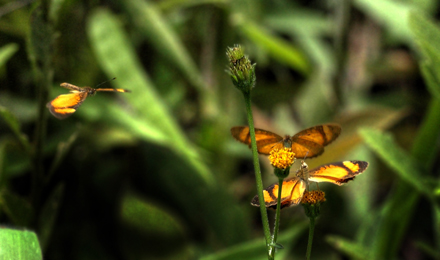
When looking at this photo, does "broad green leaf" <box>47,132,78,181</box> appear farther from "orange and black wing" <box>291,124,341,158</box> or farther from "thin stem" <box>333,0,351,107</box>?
"thin stem" <box>333,0,351,107</box>

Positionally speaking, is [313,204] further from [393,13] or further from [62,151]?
[393,13]

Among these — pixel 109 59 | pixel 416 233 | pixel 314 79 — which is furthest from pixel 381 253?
pixel 109 59

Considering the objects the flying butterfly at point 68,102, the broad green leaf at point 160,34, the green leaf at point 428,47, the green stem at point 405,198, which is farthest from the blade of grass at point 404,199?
the flying butterfly at point 68,102

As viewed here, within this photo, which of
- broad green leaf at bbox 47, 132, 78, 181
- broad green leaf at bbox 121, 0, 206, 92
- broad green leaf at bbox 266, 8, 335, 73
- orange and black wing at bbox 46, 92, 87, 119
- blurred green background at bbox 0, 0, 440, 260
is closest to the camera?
orange and black wing at bbox 46, 92, 87, 119

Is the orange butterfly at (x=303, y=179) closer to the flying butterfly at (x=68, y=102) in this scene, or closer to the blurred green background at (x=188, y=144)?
the flying butterfly at (x=68, y=102)

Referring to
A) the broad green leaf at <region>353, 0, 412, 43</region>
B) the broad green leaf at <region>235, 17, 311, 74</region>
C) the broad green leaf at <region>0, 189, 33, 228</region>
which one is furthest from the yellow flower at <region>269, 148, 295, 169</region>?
the broad green leaf at <region>353, 0, 412, 43</region>

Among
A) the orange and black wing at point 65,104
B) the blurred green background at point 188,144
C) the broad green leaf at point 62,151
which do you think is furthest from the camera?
the blurred green background at point 188,144
